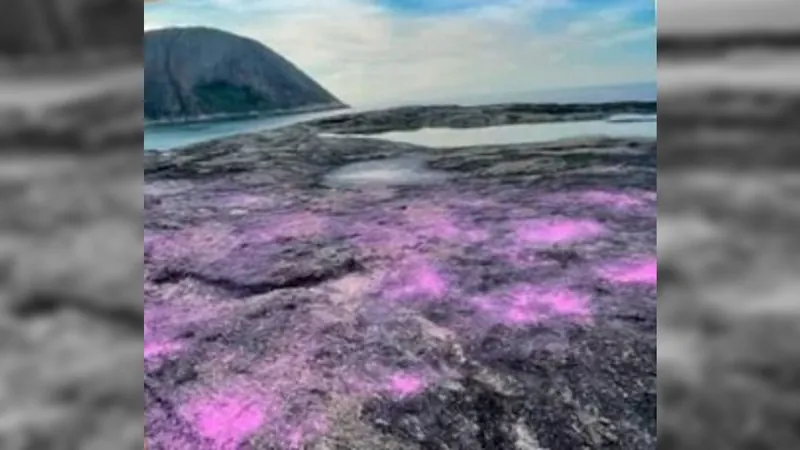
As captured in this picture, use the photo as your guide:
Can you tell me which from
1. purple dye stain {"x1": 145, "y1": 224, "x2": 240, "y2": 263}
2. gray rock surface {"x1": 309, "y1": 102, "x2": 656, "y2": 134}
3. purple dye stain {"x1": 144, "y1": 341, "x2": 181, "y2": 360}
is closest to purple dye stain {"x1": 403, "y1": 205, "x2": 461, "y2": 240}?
gray rock surface {"x1": 309, "y1": 102, "x2": 656, "y2": 134}

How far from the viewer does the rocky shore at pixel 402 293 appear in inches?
39.6

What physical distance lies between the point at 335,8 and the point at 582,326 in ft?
1.62

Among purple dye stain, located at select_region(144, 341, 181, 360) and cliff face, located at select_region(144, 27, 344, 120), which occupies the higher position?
cliff face, located at select_region(144, 27, 344, 120)

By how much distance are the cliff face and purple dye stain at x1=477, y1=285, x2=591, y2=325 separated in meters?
0.32

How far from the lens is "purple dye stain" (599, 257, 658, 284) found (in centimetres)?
103

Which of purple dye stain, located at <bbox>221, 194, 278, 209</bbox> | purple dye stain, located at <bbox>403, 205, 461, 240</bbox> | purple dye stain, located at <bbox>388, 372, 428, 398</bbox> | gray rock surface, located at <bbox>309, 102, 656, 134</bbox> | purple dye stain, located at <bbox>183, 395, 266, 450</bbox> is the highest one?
gray rock surface, located at <bbox>309, 102, 656, 134</bbox>

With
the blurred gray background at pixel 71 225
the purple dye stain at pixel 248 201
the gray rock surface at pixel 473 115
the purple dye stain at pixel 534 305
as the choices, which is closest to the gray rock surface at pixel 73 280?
the blurred gray background at pixel 71 225

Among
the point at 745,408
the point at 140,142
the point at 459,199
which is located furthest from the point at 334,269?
the point at 745,408

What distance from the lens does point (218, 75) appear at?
1084 millimetres

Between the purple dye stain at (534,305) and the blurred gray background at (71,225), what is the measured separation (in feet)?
1.46

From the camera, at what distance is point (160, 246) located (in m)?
1.06

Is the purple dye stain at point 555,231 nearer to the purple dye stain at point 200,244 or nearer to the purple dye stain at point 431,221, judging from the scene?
the purple dye stain at point 431,221

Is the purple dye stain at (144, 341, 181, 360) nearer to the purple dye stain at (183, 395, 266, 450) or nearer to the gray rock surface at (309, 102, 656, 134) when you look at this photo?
the purple dye stain at (183, 395, 266, 450)

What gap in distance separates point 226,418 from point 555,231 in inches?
17.9
